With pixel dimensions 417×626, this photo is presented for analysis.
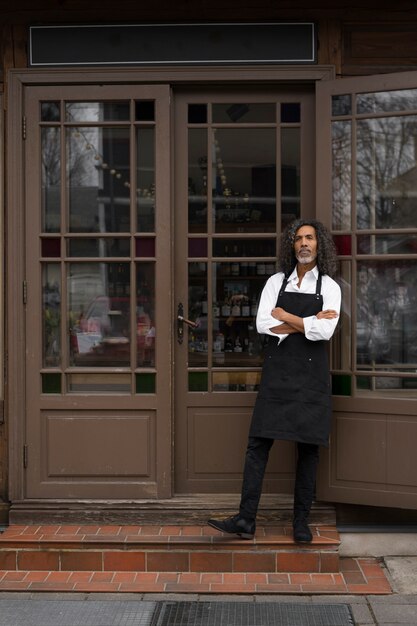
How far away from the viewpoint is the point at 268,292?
4.72 m

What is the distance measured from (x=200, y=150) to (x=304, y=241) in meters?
1.08

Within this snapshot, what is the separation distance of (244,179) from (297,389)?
1556mm

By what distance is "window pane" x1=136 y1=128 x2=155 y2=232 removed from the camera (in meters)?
5.04

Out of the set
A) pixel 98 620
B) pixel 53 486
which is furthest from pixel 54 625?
pixel 53 486

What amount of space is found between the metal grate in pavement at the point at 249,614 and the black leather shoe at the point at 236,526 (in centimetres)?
46

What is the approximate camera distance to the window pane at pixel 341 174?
16.0ft

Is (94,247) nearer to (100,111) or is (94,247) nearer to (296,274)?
(100,111)

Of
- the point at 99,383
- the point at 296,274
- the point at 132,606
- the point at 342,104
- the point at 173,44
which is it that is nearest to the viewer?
the point at 132,606

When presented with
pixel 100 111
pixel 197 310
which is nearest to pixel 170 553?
pixel 197 310

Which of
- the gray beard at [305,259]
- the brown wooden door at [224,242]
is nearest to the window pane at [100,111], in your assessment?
the brown wooden door at [224,242]

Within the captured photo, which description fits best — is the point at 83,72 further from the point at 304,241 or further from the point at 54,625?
the point at 54,625

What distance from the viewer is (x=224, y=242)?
5117 millimetres

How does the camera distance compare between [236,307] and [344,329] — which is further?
[236,307]

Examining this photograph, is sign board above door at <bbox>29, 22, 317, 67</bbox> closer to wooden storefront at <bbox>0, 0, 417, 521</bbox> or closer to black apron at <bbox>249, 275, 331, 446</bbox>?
wooden storefront at <bbox>0, 0, 417, 521</bbox>
